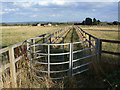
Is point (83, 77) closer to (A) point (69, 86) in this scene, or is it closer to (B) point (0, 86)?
(A) point (69, 86)

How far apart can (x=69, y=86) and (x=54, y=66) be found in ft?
7.35

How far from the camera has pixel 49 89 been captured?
169 inches

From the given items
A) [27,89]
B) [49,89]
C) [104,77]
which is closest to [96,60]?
[104,77]

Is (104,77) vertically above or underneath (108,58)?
underneath

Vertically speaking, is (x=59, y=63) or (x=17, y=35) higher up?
(x=17, y=35)

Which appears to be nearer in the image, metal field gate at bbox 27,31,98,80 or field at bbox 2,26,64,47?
metal field gate at bbox 27,31,98,80

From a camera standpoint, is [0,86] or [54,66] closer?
[0,86]

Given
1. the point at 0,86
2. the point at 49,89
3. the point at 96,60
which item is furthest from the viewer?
the point at 96,60

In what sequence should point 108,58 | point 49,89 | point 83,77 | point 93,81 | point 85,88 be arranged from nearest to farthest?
1. point 49,89
2. point 85,88
3. point 93,81
4. point 83,77
5. point 108,58

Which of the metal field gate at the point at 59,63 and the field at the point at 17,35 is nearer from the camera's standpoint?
the metal field gate at the point at 59,63

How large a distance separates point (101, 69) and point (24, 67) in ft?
9.89

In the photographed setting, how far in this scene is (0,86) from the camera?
156 inches

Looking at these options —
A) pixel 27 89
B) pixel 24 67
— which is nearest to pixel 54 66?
pixel 24 67

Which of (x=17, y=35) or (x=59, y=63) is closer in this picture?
(x=59, y=63)
